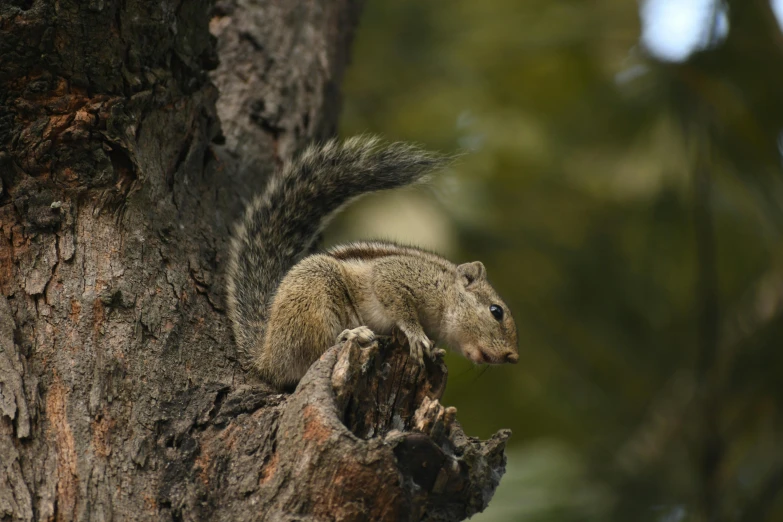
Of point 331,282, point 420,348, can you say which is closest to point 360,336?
point 420,348

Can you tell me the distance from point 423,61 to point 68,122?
3622 mm

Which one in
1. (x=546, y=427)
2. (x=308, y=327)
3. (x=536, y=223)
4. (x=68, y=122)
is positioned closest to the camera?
(x=68, y=122)

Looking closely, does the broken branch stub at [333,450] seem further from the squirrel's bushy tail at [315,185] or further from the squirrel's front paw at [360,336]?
the squirrel's bushy tail at [315,185]

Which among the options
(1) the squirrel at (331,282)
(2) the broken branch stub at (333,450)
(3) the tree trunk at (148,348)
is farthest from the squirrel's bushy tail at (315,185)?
(2) the broken branch stub at (333,450)

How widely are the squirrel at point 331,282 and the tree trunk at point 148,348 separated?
0.13 meters

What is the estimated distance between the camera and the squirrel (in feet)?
9.67

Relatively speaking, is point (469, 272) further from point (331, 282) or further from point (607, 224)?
point (607, 224)

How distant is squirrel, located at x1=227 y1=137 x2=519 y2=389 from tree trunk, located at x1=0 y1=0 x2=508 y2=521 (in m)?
0.13

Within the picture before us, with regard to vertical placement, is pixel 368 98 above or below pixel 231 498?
above

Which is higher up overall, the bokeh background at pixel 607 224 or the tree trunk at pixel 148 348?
the bokeh background at pixel 607 224

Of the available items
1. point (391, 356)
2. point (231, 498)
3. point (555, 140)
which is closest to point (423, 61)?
point (555, 140)

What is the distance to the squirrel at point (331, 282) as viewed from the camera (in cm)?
295

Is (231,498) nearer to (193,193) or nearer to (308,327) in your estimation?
(308,327)

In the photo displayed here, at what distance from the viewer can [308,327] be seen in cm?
296
